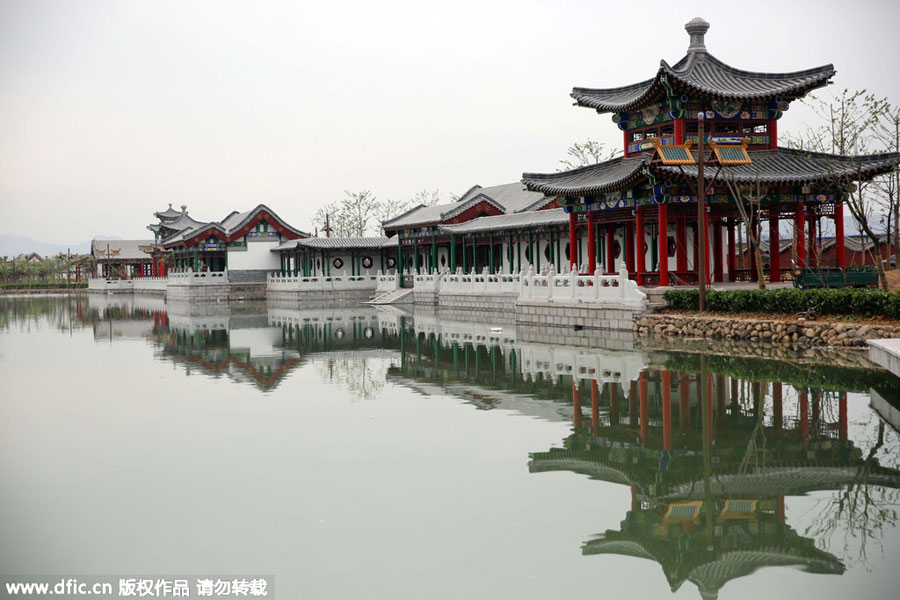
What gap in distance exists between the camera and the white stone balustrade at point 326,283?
50.2 meters

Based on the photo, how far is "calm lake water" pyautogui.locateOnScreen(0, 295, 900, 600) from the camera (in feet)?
20.1

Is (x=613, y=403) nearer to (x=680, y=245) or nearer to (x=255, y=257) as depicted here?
(x=680, y=245)

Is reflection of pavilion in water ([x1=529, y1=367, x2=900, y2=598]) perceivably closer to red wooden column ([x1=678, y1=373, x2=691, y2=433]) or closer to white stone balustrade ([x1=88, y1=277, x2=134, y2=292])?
red wooden column ([x1=678, y1=373, x2=691, y2=433])

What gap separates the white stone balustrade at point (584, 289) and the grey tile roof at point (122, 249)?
6667 cm

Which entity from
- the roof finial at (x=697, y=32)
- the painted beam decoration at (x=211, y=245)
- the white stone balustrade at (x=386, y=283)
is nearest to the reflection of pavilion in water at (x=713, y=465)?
the roof finial at (x=697, y=32)

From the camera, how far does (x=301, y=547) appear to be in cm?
657

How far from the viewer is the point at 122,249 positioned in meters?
86.9

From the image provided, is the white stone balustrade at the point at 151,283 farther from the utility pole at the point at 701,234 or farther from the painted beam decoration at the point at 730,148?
the utility pole at the point at 701,234

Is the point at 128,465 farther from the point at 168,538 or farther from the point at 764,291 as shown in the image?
the point at 764,291

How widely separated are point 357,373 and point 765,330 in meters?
9.71

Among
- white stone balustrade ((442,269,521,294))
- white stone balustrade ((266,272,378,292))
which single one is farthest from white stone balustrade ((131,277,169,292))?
white stone balustrade ((442,269,521,294))

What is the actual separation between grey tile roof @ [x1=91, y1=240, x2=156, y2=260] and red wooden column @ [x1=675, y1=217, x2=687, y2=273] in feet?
230

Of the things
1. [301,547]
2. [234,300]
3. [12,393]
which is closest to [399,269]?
[234,300]

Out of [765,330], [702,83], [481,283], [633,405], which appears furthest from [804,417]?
[481,283]
